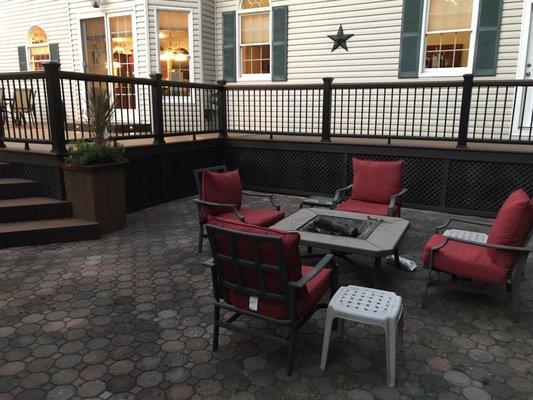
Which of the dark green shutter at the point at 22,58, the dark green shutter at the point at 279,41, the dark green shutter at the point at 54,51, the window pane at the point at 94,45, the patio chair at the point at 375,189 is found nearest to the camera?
the patio chair at the point at 375,189

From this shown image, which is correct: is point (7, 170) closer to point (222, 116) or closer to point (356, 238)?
point (222, 116)

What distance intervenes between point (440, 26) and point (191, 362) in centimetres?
769

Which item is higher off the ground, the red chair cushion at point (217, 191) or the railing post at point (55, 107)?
the railing post at point (55, 107)

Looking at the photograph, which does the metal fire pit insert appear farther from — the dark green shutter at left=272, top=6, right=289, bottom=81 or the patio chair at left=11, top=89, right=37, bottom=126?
the dark green shutter at left=272, top=6, right=289, bottom=81

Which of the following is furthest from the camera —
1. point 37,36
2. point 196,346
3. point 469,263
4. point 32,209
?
point 37,36

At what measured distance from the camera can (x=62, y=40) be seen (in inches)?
450

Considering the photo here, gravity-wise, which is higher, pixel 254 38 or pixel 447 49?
pixel 254 38

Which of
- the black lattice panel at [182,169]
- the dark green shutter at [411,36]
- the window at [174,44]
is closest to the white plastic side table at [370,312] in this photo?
the black lattice panel at [182,169]

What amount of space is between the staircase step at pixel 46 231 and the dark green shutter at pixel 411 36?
Answer: 629 centimetres

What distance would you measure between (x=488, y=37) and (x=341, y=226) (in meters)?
5.58

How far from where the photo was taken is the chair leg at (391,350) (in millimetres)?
2479

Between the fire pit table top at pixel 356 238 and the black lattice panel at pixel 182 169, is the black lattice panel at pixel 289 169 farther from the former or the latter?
the fire pit table top at pixel 356 238

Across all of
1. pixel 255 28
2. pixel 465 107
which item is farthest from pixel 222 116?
pixel 465 107

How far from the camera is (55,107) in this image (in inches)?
208
